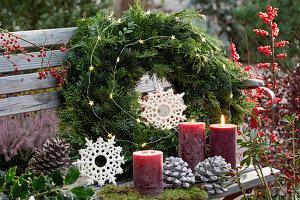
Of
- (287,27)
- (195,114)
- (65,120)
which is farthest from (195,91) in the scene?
(287,27)

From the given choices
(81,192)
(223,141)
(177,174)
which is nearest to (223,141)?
(223,141)

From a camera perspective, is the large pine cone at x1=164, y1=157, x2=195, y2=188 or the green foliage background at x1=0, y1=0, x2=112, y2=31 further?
the green foliage background at x1=0, y1=0, x2=112, y2=31

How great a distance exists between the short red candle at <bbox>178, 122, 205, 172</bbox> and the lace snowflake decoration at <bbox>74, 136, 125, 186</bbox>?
0.89 ft

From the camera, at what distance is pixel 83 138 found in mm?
1840

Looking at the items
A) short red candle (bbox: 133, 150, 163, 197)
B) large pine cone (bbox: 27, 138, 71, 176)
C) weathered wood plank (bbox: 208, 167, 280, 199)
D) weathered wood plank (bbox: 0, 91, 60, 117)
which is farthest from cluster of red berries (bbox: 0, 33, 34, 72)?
weathered wood plank (bbox: 208, 167, 280, 199)

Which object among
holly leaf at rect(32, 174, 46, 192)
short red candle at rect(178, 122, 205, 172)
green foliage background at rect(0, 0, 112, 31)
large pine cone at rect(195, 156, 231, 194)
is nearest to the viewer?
holly leaf at rect(32, 174, 46, 192)

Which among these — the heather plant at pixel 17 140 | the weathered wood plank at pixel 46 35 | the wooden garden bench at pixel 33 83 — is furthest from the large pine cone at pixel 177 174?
the heather plant at pixel 17 140

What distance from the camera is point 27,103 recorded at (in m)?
1.91

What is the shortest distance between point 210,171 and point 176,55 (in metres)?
0.61

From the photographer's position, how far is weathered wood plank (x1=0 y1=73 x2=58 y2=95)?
1838mm

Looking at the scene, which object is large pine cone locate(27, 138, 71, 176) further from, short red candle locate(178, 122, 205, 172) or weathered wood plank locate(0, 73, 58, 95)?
short red candle locate(178, 122, 205, 172)

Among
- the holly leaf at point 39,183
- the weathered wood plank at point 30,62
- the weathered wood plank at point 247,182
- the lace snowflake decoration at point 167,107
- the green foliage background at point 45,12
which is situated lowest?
the weathered wood plank at point 247,182

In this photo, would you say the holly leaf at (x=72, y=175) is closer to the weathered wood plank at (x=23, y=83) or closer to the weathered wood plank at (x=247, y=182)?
the weathered wood plank at (x=247, y=182)

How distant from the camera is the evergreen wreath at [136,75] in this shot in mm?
1821
